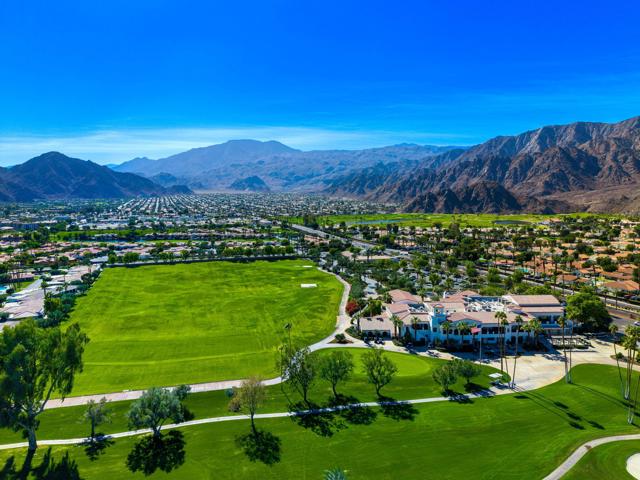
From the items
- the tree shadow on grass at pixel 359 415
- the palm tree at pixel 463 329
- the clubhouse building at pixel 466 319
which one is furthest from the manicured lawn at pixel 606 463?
the palm tree at pixel 463 329

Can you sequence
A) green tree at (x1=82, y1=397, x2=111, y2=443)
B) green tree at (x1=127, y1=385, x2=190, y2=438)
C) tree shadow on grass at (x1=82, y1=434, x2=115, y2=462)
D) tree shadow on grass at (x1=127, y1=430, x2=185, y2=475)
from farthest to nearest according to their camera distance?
1. green tree at (x1=82, y1=397, x2=111, y2=443)
2. green tree at (x1=127, y1=385, x2=190, y2=438)
3. tree shadow on grass at (x1=82, y1=434, x2=115, y2=462)
4. tree shadow on grass at (x1=127, y1=430, x2=185, y2=475)

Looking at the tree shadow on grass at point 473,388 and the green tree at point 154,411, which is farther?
the tree shadow on grass at point 473,388

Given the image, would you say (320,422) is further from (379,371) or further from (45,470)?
(45,470)

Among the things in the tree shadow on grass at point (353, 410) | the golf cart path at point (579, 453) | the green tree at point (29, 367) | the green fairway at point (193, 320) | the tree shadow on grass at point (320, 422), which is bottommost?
the golf cart path at point (579, 453)

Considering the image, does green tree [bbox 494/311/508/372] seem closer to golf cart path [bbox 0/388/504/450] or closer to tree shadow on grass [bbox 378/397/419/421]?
golf cart path [bbox 0/388/504/450]

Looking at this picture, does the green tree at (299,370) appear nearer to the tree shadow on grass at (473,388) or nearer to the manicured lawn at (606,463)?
the tree shadow on grass at (473,388)

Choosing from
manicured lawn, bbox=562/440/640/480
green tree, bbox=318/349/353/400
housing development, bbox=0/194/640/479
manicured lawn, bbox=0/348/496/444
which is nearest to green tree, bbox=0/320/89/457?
housing development, bbox=0/194/640/479

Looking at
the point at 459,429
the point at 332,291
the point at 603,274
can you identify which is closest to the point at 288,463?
the point at 459,429
